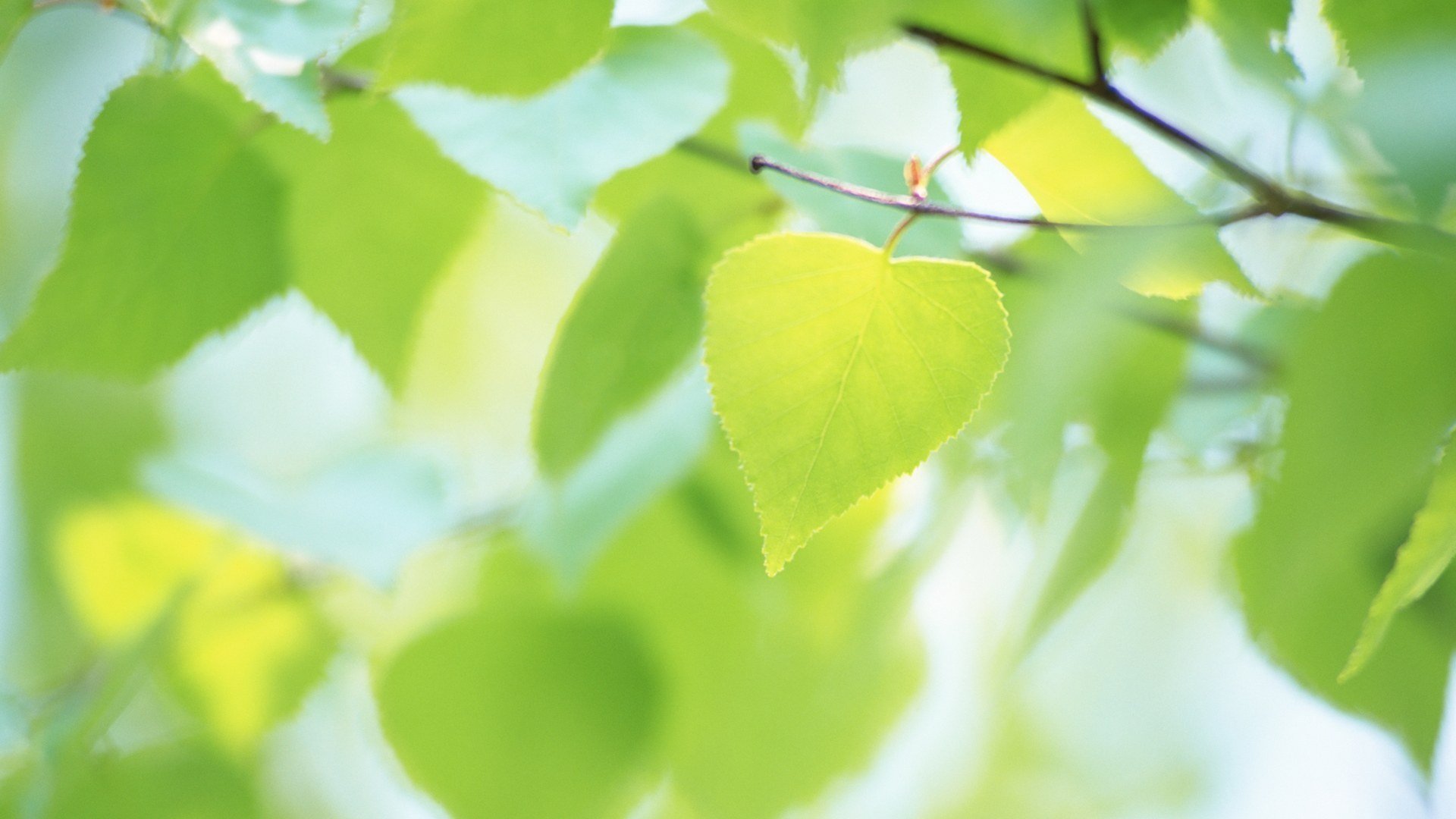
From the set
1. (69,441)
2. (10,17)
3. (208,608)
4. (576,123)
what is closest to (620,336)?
(576,123)

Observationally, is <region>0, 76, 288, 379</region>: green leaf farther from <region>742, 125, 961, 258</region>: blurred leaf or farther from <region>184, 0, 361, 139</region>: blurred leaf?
<region>742, 125, 961, 258</region>: blurred leaf

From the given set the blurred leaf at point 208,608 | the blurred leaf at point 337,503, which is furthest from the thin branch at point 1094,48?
the blurred leaf at point 208,608

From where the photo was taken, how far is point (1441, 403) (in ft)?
0.78

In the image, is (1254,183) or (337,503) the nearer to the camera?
(1254,183)

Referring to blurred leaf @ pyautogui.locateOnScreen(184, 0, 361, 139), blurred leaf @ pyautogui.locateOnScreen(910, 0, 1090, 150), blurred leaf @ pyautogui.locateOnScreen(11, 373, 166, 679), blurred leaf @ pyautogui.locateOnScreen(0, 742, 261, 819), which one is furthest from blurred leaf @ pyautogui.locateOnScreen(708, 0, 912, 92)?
blurred leaf @ pyautogui.locateOnScreen(11, 373, 166, 679)

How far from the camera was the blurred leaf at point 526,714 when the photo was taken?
0.47 meters

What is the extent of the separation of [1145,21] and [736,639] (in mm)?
340

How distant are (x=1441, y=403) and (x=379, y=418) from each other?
3.15ft

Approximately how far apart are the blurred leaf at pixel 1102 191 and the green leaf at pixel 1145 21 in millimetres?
31

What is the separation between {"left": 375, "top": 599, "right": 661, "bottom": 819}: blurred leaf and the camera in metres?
0.47

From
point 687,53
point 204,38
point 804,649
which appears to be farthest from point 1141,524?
point 204,38

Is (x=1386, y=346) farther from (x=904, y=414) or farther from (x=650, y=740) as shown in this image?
(x=650, y=740)

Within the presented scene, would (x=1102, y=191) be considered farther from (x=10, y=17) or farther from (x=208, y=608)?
(x=208, y=608)

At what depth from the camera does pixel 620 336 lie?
1.07ft
